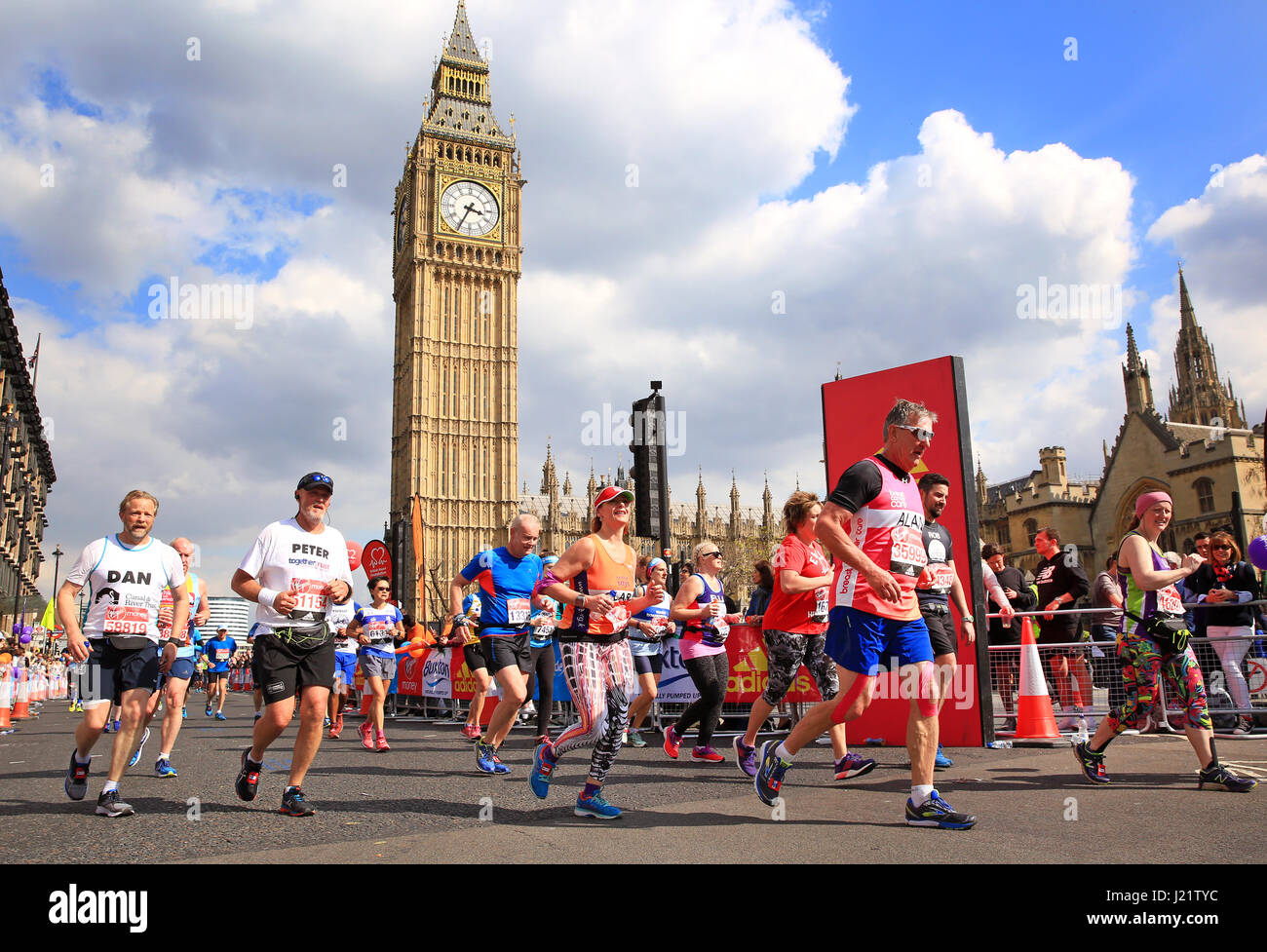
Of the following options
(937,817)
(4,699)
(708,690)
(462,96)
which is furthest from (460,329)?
(937,817)

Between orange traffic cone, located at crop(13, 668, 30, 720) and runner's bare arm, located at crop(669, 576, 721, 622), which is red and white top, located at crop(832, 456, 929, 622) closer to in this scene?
runner's bare arm, located at crop(669, 576, 721, 622)

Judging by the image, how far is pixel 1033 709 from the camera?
760 cm

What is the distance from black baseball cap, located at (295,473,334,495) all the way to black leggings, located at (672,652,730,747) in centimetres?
348

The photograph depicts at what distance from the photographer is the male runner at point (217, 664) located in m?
14.8

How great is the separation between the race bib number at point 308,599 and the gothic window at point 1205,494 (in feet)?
146

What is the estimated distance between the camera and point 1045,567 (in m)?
9.49

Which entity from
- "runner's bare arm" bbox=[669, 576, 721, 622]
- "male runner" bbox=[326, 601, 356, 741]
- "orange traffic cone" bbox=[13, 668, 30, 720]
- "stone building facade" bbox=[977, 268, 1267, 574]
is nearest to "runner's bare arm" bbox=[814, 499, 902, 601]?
"runner's bare arm" bbox=[669, 576, 721, 622]

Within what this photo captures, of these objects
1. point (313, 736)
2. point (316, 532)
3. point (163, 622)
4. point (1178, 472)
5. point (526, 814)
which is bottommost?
point (526, 814)

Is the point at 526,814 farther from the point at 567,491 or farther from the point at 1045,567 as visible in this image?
the point at 567,491

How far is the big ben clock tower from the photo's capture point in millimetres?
63156

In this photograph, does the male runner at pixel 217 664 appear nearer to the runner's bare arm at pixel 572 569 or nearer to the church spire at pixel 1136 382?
the runner's bare arm at pixel 572 569
